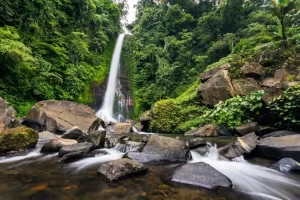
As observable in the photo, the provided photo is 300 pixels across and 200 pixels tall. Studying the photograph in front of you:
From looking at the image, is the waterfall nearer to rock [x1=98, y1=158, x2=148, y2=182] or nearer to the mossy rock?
the mossy rock

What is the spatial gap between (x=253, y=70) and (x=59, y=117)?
10.1 m

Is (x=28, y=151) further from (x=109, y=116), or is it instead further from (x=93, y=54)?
(x=93, y=54)

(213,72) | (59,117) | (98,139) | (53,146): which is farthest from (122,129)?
(213,72)

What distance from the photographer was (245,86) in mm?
11125

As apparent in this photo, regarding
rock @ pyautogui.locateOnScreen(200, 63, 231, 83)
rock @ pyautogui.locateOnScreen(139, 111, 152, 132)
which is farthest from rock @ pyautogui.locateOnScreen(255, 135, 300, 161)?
rock @ pyautogui.locateOnScreen(200, 63, 231, 83)

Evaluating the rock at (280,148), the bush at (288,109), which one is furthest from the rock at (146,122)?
the rock at (280,148)

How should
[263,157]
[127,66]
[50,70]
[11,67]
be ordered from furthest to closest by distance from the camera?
[127,66], [50,70], [11,67], [263,157]

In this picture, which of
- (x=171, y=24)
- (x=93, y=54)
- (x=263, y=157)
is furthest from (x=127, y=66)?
(x=263, y=157)

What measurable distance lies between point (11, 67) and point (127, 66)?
40.4ft

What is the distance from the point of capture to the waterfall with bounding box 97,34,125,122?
15102 millimetres

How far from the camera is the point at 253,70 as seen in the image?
37.8 ft

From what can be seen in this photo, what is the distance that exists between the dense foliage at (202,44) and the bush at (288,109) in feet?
16.6

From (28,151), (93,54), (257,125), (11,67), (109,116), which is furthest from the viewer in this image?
(93,54)

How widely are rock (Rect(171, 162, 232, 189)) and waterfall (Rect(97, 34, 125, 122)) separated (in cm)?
1127
